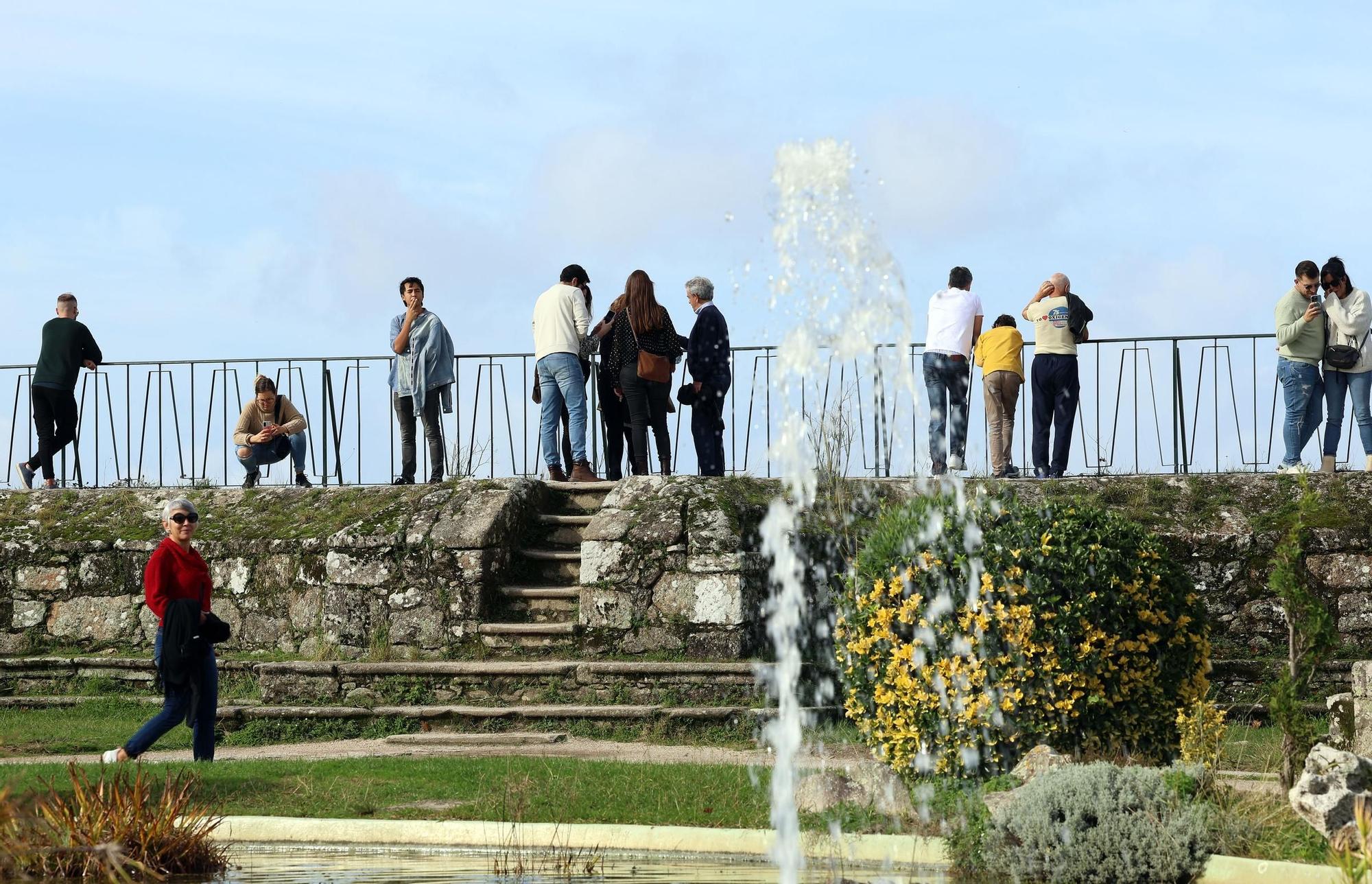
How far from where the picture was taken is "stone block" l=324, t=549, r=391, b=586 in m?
13.1

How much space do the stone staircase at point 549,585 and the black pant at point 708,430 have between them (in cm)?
96

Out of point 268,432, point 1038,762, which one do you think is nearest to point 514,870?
point 1038,762

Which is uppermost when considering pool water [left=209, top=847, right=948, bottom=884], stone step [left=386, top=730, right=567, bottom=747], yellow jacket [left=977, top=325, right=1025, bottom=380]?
yellow jacket [left=977, top=325, right=1025, bottom=380]

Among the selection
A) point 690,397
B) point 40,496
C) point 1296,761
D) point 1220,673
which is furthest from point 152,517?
point 1296,761

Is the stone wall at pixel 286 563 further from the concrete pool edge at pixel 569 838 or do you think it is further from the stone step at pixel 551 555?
the concrete pool edge at pixel 569 838

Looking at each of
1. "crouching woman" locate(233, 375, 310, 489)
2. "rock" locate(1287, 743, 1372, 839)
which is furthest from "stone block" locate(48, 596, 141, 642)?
"rock" locate(1287, 743, 1372, 839)

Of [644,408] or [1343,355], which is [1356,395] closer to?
[1343,355]

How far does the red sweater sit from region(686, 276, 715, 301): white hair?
5477 millimetres

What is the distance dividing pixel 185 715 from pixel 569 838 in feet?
11.2

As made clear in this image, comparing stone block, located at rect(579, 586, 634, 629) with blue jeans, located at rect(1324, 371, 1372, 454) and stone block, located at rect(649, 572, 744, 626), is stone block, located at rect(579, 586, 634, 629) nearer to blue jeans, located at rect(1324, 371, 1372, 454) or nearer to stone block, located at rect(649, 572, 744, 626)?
stone block, located at rect(649, 572, 744, 626)

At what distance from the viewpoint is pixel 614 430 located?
1442cm

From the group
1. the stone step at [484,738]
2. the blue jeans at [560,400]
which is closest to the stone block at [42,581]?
the blue jeans at [560,400]

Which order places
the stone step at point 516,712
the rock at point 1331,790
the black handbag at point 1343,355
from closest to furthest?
the rock at point 1331,790
the stone step at point 516,712
the black handbag at point 1343,355

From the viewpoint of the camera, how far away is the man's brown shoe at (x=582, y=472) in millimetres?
14352
